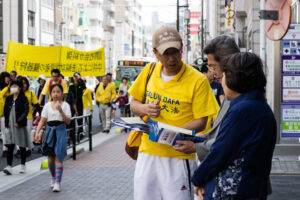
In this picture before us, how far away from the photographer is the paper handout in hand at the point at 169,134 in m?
3.29

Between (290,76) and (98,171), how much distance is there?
13.9ft

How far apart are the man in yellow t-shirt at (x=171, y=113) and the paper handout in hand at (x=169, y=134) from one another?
26 centimetres

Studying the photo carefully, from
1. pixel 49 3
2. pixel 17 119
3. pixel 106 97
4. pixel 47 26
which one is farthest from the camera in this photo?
pixel 49 3

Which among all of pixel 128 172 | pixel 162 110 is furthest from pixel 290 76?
pixel 162 110

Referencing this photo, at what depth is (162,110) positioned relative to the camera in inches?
150

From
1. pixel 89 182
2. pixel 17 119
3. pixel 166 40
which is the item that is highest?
pixel 166 40

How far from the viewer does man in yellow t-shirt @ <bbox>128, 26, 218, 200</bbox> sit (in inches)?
148

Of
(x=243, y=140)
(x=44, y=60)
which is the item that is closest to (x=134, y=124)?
(x=243, y=140)

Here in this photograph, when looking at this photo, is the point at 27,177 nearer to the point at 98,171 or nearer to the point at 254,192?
the point at 98,171

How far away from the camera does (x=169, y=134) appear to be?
340cm

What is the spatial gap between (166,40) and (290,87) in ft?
24.9

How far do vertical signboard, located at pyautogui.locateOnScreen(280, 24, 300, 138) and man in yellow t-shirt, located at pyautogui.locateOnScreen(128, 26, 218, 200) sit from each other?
7304mm

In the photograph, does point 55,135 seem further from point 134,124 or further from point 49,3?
point 49,3

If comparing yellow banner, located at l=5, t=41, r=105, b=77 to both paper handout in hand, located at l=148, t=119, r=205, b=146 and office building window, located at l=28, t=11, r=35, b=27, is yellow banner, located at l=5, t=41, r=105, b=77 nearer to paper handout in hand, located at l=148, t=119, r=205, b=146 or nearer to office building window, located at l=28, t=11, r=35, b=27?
paper handout in hand, located at l=148, t=119, r=205, b=146
